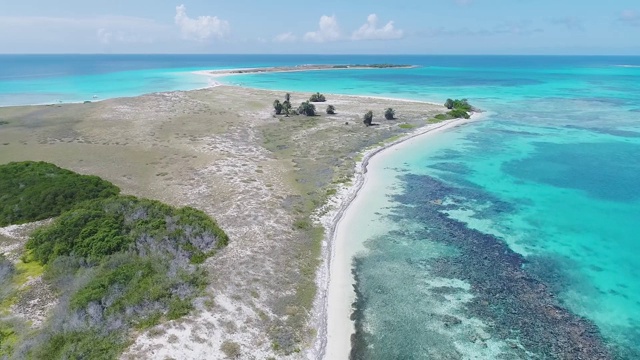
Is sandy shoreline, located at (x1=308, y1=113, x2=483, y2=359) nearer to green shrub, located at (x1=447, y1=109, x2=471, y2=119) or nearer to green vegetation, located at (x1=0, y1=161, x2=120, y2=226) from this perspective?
green vegetation, located at (x1=0, y1=161, x2=120, y2=226)

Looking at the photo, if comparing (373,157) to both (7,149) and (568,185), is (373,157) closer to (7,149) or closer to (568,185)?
(568,185)

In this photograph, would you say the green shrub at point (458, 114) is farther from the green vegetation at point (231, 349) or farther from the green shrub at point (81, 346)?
the green shrub at point (81, 346)

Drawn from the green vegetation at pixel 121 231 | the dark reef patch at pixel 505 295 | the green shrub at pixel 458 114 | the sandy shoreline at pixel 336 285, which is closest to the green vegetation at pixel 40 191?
the green vegetation at pixel 121 231

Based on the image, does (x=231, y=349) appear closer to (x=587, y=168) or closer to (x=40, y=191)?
(x=40, y=191)

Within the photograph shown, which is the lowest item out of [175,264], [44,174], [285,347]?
[285,347]

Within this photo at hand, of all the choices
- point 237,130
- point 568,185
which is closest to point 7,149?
point 237,130
